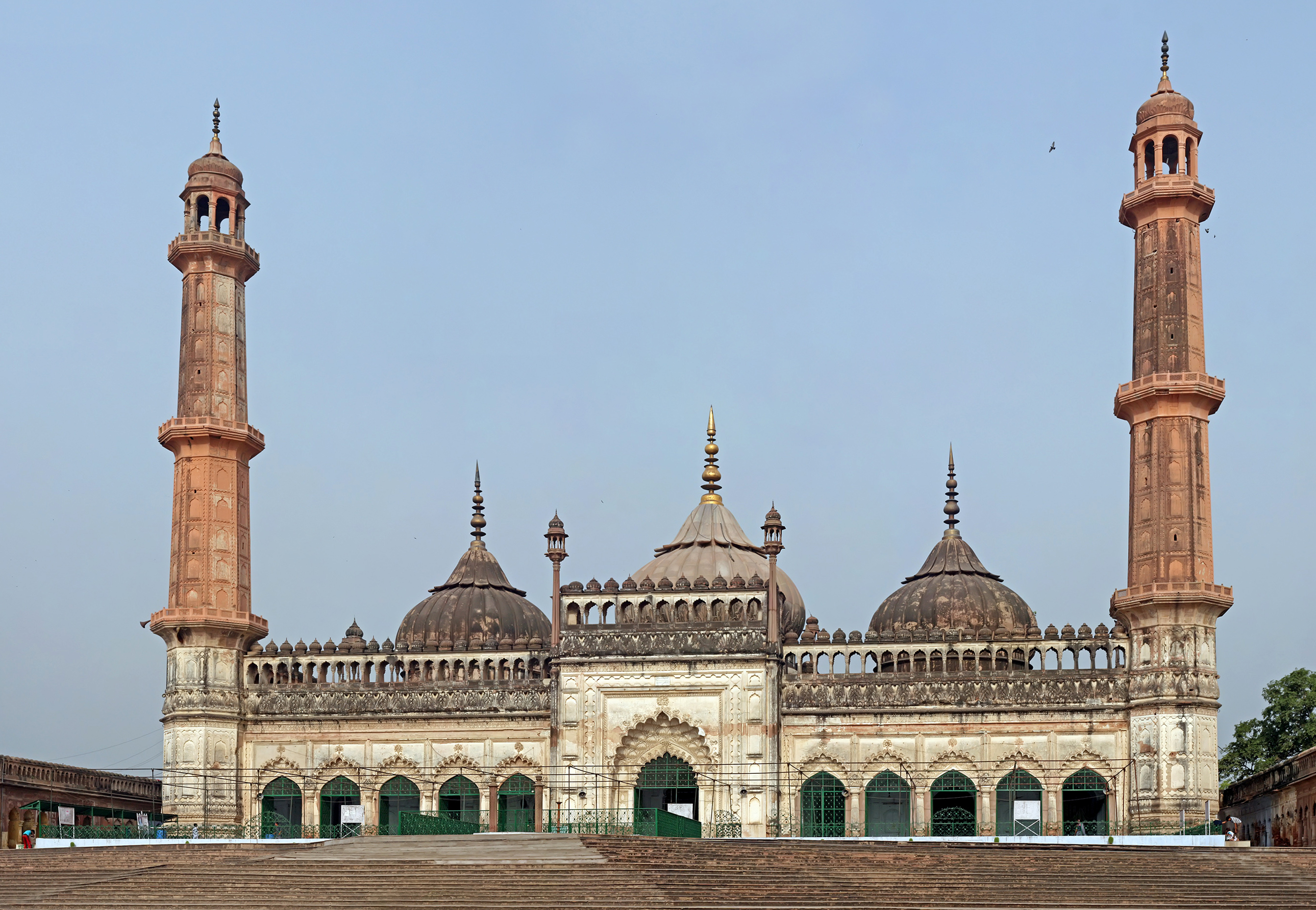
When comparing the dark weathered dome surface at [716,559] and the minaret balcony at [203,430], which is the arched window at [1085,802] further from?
the minaret balcony at [203,430]

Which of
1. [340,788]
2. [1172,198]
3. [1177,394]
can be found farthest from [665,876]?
[1172,198]

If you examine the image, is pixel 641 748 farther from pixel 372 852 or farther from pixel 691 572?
pixel 372 852

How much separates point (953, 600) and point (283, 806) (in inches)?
655

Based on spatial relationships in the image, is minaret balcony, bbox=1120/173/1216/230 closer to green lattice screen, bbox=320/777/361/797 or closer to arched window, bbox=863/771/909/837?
arched window, bbox=863/771/909/837

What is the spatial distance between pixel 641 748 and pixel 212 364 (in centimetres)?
1391

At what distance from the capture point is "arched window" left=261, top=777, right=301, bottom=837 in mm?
40875

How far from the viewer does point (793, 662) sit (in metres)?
40.2

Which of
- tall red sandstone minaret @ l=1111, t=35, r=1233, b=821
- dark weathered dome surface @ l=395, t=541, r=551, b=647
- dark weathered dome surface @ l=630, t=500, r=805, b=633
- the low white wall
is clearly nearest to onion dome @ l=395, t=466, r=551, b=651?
dark weathered dome surface @ l=395, t=541, r=551, b=647

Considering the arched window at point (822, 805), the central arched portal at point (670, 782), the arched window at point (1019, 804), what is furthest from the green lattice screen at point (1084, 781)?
the central arched portal at point (670, 782)

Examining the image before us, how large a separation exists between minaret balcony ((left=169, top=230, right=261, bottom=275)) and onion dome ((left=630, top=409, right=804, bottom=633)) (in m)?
12.6

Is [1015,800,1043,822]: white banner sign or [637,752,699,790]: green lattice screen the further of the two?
[637,752,699,790]: green lattice screen

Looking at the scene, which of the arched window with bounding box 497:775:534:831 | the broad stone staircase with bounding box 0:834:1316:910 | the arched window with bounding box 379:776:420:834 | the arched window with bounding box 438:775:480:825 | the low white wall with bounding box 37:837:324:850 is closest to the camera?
the broad stone staircase with bounding box 0:834:1316:910

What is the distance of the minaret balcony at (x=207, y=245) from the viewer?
4341 cm

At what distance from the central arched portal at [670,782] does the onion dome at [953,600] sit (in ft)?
19.2
